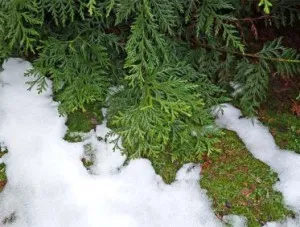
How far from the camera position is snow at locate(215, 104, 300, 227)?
370cm

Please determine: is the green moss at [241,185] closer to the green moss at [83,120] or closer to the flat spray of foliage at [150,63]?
the flat spray of foliage at [150,63]

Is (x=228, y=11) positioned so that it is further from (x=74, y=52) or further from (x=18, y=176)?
(x=18, y=176)

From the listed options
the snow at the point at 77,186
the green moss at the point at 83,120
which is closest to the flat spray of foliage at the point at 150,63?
the green moss at the point at 83,120

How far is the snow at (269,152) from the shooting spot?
12.1 feet

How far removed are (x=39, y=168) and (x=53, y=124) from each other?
0.51 meters

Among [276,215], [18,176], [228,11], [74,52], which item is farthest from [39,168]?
[228,11]

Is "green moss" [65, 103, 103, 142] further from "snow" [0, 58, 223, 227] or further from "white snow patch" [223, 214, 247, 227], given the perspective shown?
"white snow patch" [223, 214, 247, 227]

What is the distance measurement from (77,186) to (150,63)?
133 cm

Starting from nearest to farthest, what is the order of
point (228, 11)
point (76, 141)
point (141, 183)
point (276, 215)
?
1. point (276, 215)
2. point (141, 183)
3. point (76, 141)
4. point (228, 11)

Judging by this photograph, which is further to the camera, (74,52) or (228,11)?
(228,11)

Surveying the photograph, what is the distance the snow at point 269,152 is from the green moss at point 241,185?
0.07 m

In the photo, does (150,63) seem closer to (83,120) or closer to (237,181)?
(83,120)

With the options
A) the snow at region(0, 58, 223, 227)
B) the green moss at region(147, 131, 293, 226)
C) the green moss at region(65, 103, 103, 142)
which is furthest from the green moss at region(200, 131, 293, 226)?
the green moss at region(65, 103, 103, 142)

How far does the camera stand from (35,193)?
12.1ft
